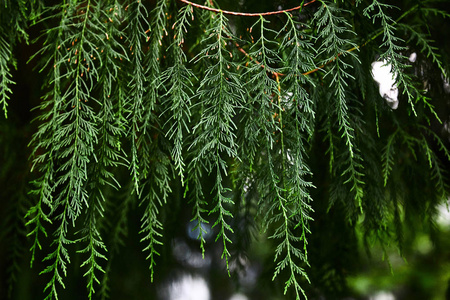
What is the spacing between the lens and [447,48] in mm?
1631

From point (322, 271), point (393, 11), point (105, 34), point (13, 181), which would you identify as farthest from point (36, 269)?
point (393, 11)

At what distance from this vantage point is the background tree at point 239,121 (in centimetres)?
94

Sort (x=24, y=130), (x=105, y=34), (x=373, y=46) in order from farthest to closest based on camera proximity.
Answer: (x=24, y=130)
(x=373, y=46)
(x=105, y=34)

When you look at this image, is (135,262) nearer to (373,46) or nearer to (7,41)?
(7,41)

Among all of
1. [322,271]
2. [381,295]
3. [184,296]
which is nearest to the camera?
[322,271]

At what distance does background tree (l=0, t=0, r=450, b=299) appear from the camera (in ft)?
3.07

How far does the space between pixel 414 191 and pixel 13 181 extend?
193cm

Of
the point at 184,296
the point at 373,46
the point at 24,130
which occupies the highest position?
the point at 373,46

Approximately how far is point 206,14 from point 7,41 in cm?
61

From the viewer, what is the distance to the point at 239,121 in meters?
1.06

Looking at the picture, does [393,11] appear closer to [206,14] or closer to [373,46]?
[373,46]

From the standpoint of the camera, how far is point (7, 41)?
3.92 feet

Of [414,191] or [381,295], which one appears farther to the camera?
[381,295]

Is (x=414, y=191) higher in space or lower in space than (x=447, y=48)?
lower
